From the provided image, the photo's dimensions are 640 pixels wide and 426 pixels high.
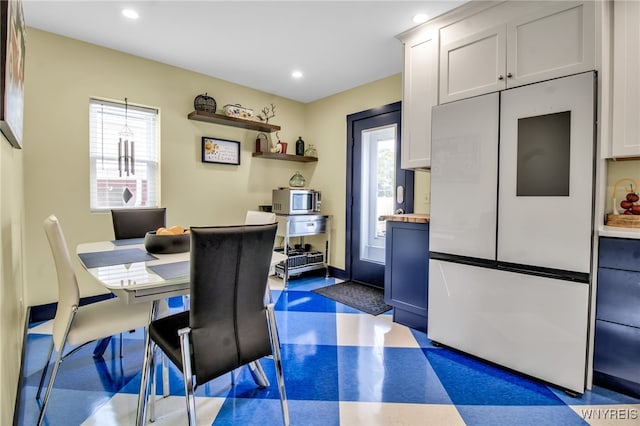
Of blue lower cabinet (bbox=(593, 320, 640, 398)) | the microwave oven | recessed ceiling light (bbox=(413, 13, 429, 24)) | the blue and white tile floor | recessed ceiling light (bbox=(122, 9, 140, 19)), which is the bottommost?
the blue and white tile floor

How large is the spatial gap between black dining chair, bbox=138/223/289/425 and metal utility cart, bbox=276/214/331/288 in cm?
243

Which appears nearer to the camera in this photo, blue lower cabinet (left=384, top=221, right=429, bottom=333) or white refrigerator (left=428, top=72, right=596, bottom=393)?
white refrigerator (left=428, top=72, right=596, bottom=393)

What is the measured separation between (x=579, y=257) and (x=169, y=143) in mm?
3690

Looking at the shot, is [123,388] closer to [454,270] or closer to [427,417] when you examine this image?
[427,417]

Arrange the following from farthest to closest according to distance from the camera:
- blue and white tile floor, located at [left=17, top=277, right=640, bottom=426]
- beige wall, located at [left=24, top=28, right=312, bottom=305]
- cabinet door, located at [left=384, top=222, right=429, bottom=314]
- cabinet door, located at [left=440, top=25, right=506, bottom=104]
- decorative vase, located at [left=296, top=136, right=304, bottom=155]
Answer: decorative vase, located at [left=296, top=136, right=304, bottom=155] < beige wall, located at [left=24, top=28, right=312, bottom=305] < cabinet door, located at [left=384, top=222, right=429, bottom=314] < cabinet door, located at [left=440, top=25, right=506, bottom=104] < blue and white tile floor, located at [left=17, top=277, right=640, bottom=426]

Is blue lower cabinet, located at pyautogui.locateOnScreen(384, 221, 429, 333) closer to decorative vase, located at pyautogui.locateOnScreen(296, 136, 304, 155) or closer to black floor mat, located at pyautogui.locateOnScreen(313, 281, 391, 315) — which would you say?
black floor mat, located at pyautogui.locateOnScreen(313, 281, 391, 315)

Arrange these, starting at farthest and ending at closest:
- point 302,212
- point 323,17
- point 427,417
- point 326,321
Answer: point 302,212
point 326,321
point 323,17
point 427,417

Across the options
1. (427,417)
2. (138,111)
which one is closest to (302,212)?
(138,111)

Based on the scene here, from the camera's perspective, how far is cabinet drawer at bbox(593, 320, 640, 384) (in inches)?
68.7

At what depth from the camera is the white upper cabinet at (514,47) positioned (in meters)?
1.85

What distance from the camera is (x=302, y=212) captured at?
407cm

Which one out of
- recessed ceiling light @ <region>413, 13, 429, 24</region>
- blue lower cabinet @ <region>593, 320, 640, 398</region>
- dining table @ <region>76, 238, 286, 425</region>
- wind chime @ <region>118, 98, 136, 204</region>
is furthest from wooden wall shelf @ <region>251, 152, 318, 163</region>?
blue lower cabinet @ <region>593, 320, 640, 398</region>

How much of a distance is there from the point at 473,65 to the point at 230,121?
8.60ft

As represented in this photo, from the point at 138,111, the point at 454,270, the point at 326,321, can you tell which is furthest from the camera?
the point at 138,111
